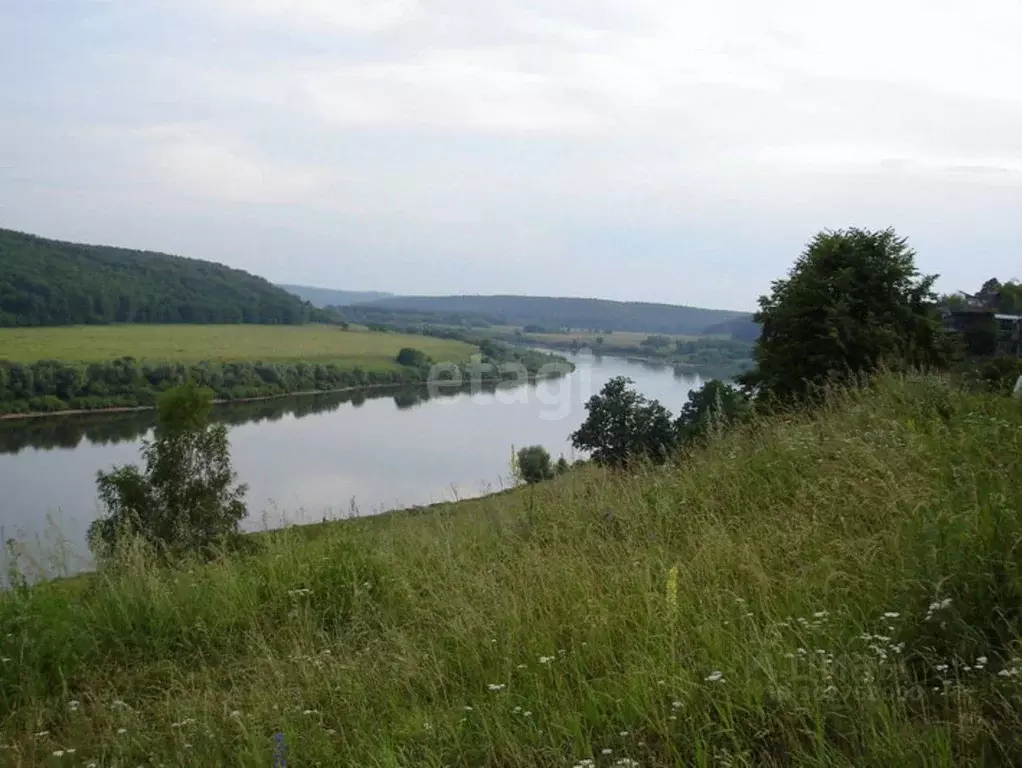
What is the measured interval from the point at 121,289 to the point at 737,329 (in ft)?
263

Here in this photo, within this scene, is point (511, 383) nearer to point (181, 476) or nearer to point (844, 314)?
point (181, 476)

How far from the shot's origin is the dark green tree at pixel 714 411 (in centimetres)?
754

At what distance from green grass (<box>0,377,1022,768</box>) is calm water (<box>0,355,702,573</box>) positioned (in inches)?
709

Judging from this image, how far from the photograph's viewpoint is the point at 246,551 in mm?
5895

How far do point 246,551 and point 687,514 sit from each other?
3.09m

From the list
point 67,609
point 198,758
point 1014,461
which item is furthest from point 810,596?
point 67,609

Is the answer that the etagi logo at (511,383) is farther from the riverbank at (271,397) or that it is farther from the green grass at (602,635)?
the green grass at (602,635)

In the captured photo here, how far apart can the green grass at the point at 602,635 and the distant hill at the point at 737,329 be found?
76.1 meters

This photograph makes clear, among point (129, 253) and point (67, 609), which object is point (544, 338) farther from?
point (67, 609)

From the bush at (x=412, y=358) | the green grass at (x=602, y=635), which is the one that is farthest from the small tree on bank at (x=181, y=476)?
the bush at (x=412, y=358)

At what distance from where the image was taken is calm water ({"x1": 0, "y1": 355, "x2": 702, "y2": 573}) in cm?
3650

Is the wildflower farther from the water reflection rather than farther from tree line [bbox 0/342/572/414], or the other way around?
the water reflection

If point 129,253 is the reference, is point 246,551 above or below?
below

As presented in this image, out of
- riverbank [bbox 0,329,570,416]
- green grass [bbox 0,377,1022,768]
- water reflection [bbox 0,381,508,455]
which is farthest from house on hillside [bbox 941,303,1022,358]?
water reflection [bbox 0,381,508,455]
